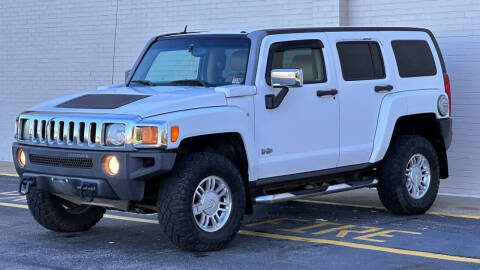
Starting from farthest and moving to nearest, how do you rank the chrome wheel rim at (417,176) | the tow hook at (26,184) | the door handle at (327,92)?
the chrome wheel rim at (417,176), the door handle at (327,92), the tow hook at (26,184)

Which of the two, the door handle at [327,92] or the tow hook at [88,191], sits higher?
the door handle at [327,92]

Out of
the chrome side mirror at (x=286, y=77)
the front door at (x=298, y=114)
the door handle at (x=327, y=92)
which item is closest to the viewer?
the chrome side mirror at (x=286, y=77)

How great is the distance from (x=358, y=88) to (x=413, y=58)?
1120mm

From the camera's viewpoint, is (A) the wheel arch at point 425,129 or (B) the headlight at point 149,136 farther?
(A) the wheel arch at point 425,129

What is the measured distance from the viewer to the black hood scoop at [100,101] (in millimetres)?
7863

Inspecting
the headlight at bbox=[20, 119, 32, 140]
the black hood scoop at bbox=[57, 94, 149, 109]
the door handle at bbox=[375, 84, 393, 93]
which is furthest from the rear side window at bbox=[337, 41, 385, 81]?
the headlight at bbox=[20, 119, 32, 140]

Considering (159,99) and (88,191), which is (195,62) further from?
(88,191)

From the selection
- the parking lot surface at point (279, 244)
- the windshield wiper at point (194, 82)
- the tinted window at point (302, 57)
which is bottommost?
the parking lot surface at point (279, 244)

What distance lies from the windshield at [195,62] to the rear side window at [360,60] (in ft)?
4.02

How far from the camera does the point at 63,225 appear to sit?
343 inches

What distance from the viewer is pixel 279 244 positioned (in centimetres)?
821

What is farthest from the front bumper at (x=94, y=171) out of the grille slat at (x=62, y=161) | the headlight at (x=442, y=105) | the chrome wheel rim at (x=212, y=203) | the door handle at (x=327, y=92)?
the headlight at (x=442, y=105)

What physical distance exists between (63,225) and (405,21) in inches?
A: 236

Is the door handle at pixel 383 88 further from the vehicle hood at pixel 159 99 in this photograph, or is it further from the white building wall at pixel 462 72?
the white building wall at pixel 462 72
